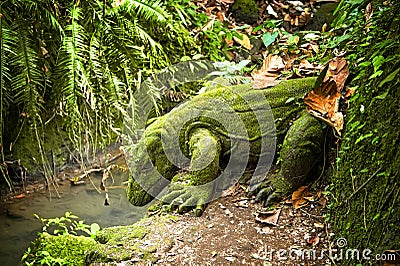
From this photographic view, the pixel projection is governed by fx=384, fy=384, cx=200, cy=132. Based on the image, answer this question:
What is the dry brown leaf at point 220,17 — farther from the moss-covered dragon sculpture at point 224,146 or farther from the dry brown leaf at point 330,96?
the dry brown leaf at point 330,96

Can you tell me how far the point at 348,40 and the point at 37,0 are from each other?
166 centimetres

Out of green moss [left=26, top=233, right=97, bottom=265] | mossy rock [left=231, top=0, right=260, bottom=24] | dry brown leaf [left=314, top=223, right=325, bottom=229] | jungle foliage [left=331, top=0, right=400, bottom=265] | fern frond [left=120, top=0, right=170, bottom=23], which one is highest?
mossy rock [left=231, top=0, right=260, bottom=24]

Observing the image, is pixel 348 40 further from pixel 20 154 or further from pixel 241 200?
pixel 20 154

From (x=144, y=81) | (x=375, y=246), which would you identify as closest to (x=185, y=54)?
(x=144, y=81)

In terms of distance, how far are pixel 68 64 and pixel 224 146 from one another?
1.03m

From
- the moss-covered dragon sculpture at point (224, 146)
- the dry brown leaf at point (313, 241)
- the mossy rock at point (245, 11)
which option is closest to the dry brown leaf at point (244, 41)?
the mossy rock at point (245, 11)

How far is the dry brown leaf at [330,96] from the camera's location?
1.97 m

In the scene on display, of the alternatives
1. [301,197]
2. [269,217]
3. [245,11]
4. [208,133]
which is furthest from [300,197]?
[245,11]

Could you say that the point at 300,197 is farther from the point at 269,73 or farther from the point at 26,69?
the point at 26,69

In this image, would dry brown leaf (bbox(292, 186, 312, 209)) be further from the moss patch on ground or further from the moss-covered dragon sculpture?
the moss patch on ground

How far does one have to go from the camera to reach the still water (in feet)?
10.7

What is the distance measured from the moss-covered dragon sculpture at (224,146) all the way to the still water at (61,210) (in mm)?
1018

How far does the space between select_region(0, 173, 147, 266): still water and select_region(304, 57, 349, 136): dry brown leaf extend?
2020mm

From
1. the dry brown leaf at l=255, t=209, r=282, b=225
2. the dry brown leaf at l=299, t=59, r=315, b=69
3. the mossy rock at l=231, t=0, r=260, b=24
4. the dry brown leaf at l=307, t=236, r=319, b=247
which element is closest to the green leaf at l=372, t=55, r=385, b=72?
the dry brown leaf at l=307, t=236, r=319, b=247
